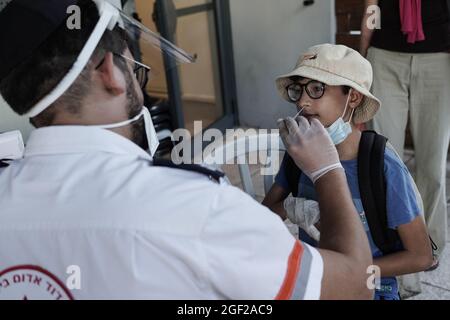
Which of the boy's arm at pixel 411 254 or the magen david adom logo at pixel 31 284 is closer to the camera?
the magen david adom logo at pixel 31 284

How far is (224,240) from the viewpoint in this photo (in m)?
0.81

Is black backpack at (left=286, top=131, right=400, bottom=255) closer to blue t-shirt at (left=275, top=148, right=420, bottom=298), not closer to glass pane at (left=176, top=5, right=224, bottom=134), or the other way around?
blue t-shirt at (left=275, top=148, right=420, bottom=298)

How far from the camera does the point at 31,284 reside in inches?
34.4

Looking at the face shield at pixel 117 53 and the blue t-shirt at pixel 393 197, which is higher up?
the face shield at pixel 117 53

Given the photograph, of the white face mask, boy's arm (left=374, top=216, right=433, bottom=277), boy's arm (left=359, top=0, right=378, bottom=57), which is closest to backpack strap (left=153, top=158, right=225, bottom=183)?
the white face mask

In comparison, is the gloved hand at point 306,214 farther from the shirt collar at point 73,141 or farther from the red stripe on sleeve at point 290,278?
the shirt collar at point 73,141

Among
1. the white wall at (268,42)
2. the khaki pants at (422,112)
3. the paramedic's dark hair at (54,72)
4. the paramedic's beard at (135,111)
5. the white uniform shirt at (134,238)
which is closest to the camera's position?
the white uniform shirt at (134,238)

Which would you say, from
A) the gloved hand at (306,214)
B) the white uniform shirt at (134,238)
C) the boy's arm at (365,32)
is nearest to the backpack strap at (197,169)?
the white uniform shirt at (134,238)

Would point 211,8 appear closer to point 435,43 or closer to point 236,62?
point 236,62

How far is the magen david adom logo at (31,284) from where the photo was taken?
86cm

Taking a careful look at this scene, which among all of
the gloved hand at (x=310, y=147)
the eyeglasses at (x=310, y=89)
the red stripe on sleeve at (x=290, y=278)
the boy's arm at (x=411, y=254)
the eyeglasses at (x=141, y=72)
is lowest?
the boy's arm at (x=411, y=254)

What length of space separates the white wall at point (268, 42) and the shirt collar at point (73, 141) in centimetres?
361

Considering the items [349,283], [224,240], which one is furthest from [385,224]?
[224,240]
